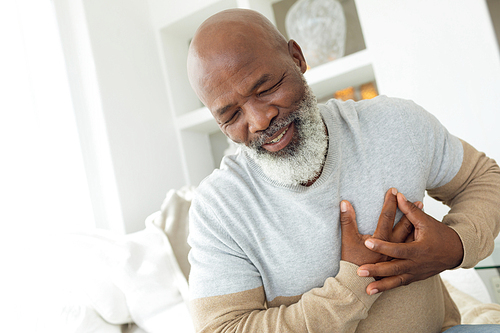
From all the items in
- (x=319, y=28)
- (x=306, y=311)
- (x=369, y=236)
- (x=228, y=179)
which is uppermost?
(x=319, y=28)

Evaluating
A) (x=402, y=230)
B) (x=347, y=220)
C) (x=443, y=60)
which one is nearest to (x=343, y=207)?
(x=347, y=220)

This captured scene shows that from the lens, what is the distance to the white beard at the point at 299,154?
0.84 metres

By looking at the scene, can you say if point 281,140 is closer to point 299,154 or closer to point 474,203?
point 299,154

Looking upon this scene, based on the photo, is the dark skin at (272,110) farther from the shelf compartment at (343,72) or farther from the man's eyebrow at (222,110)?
the shelf compartment at (343,72)

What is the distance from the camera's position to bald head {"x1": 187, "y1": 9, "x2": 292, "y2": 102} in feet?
2.57

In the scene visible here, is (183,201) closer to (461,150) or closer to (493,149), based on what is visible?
(461,150)

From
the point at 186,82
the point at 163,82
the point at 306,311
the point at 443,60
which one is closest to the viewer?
the point at 306,311

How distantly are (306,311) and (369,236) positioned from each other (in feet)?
0.67

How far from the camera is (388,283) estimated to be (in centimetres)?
74

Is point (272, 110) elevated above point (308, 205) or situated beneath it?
elevated above

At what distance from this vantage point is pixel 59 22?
185 cm

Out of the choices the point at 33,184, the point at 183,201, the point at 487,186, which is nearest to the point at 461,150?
the point at 487,186

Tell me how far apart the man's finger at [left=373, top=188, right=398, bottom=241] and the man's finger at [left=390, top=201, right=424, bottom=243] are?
0.01 meters

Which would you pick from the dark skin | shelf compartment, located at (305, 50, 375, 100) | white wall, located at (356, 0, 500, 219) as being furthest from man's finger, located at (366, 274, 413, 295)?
shelf compartment, located at (305, 50, 375, 100)
